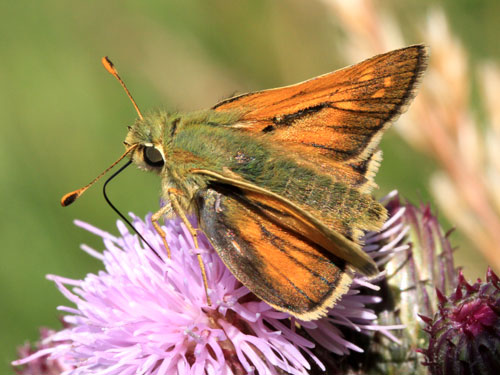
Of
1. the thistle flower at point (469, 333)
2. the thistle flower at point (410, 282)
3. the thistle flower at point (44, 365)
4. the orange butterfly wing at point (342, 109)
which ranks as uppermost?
the thistle flower at point (44, 365)

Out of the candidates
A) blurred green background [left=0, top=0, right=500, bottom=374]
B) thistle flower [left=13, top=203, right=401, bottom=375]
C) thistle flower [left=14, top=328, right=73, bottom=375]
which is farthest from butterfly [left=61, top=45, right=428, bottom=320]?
blurred green background [left=0, top=0, right=500, bottom=374]

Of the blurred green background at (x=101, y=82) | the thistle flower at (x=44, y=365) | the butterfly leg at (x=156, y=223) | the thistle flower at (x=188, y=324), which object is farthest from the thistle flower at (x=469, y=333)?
the blurred green background at (x=101, y=82)

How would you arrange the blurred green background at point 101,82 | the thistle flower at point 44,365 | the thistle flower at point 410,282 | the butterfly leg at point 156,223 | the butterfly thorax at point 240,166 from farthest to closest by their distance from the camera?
the blurred green background at point 101,82, the thistle flower at point 44,365, the thistle flower at point 410,282, the butterfly leg at point 156,223, the butterfly thorax at point 240,166

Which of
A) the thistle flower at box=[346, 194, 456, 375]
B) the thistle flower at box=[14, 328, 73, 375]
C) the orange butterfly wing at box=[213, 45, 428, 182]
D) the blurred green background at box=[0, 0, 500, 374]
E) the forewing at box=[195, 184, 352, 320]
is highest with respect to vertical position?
the blurred green background at box=[0, 0, 500, 374]

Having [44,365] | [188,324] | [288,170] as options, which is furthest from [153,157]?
[44,365]

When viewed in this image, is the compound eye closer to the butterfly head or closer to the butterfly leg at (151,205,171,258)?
the butterfly head

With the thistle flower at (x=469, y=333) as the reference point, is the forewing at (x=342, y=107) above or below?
above

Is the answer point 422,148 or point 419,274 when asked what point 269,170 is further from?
point 422,148

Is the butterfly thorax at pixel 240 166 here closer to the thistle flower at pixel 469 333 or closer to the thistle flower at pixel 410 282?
the thistle flower at pixel 469 333
